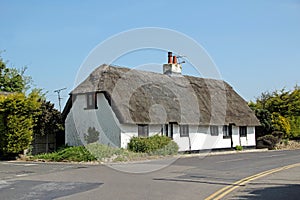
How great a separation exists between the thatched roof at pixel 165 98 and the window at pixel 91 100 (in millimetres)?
445

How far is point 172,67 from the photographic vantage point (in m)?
40.1

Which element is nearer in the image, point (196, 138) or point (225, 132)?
point (196, 138)

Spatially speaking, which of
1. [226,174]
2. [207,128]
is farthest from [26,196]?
[207,128]

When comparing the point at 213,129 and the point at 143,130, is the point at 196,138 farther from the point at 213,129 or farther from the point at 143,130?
the point at 143,130

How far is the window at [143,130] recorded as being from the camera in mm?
→ 30875

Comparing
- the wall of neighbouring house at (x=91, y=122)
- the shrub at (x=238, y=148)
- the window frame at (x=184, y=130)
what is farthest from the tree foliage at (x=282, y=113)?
the wall of neighbouring house at (x=91, y=122)

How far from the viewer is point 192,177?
16.4 m

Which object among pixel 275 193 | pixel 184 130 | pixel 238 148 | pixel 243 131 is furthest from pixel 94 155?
pixel 243 131

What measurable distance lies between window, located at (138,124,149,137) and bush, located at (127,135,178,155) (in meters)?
0.80

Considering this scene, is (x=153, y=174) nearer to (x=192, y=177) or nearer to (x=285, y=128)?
(x=192, y=177)

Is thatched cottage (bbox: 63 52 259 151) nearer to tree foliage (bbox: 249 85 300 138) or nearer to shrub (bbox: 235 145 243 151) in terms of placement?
shrub (bbox: 235 145 243 151)

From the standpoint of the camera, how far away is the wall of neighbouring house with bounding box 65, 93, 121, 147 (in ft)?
97.5

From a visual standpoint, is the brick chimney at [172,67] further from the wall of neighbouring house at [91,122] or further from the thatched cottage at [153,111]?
the wall of neighbouring house at [91,122]

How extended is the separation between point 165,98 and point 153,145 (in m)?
5.87
